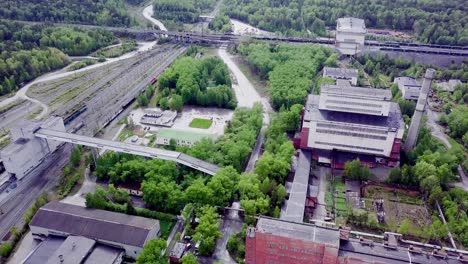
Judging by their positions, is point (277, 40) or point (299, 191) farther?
point (277, 40)

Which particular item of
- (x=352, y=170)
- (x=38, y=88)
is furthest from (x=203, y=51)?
(x=352, y=170)

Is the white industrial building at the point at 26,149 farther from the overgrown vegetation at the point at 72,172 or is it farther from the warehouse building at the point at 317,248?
the warehouse building at the point at 317,248

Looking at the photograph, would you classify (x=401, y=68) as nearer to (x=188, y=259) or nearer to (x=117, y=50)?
(x=117, y=50)

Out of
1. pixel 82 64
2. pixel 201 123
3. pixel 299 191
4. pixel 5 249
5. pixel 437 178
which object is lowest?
pixel 5 249

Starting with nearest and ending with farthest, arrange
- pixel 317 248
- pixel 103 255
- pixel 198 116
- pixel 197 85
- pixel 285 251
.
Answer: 1. pixel 317 248
2. pixel 285 251
3. pixel 103 255
4. pixel 198 116
5. pixel 197 85

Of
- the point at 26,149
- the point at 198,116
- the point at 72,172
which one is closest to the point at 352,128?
the point at 198,116

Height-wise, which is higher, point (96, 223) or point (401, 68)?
point (401, 68)

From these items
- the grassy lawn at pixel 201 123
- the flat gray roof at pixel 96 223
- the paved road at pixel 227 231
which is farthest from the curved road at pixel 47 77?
the paved road at pixel 227 231
